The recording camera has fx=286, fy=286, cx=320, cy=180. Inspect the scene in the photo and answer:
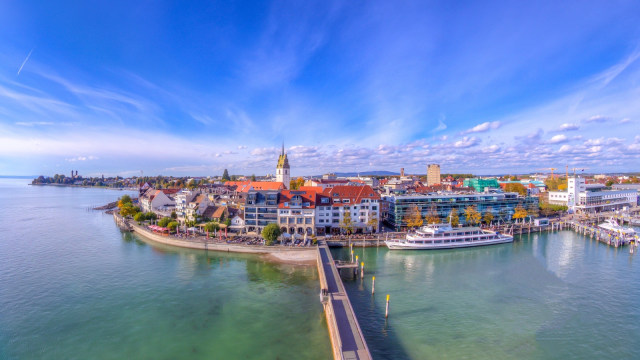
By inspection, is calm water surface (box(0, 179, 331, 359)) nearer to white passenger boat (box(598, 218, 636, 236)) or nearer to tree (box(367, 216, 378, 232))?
tree (box(367, 216, 378, 232))

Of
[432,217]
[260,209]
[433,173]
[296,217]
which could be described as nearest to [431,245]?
[432,217]

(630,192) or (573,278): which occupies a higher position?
(630,192)

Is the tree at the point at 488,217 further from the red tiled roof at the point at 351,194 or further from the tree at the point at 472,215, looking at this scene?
the red tiled roof at the point at 351,194

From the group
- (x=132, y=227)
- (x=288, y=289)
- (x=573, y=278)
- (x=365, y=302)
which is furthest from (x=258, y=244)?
(x=573, y=278)

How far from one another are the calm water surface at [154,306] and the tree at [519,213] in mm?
47979

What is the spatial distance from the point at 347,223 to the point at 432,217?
17.1 m

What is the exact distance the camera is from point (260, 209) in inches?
1839

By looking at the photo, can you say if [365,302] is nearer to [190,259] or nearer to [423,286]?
[423,286]

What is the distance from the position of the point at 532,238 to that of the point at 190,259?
56392 millimetres

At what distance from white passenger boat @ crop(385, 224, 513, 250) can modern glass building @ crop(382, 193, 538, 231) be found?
8209 mm

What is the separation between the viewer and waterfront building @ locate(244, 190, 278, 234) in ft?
153

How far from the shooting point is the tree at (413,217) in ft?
166

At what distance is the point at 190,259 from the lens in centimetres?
3781

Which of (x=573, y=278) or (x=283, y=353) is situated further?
(x=573, y=278)
